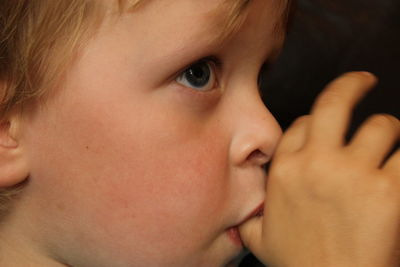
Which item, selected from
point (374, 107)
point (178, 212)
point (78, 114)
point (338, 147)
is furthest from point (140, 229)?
point (374, 107)

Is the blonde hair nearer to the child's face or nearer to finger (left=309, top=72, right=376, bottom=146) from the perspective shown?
the child's face

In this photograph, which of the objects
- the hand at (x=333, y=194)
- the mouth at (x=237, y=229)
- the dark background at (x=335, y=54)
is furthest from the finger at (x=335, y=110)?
the dark background at (x=335, y=54)

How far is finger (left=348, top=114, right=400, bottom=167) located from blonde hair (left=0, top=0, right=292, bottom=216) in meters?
0.21

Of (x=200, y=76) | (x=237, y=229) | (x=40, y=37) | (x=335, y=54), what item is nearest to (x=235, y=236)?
(x=237, y=229)

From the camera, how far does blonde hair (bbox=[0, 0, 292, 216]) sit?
81cm

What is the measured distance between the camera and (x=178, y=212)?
87cm

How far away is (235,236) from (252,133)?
0.46ft

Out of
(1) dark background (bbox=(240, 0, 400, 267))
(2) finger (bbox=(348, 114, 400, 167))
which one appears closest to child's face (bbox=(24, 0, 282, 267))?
(2) finger (bbox=(348, 114, 400, 167))

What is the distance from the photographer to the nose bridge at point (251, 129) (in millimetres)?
880

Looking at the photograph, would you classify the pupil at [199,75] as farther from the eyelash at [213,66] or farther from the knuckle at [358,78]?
the knuckle at [358,78]

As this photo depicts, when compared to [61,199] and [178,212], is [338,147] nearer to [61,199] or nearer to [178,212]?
[178,212]

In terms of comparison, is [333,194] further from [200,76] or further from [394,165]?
[200,76]

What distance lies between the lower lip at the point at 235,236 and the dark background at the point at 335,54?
0.51 m

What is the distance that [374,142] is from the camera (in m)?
0.85
